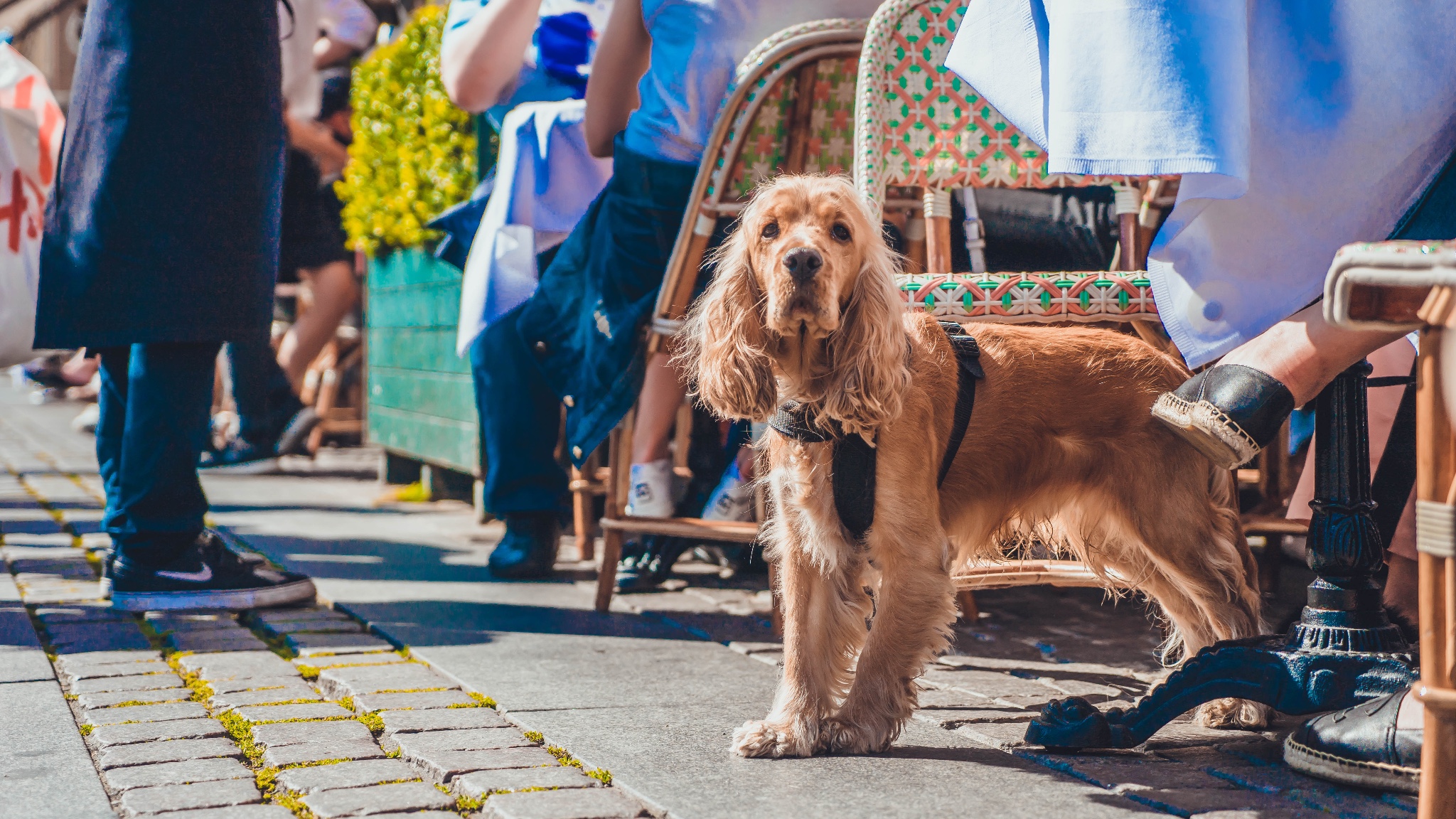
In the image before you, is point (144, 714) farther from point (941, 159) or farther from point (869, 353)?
point (941, 159)

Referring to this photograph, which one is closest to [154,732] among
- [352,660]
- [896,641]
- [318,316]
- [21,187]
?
[352,660]

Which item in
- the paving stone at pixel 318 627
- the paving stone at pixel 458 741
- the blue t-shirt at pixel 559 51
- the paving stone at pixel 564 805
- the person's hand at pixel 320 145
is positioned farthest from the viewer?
the person's hand at pixel 320 145

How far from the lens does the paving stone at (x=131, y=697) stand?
257 centimetres

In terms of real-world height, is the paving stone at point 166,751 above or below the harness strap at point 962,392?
below

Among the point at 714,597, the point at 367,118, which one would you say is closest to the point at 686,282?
the point at 714,597

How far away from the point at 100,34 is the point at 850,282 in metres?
2.26

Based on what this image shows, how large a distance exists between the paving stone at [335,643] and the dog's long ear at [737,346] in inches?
47.3

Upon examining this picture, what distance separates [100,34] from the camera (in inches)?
133

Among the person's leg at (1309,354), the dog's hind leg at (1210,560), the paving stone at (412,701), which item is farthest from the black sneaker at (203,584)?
the person's leg at (1309,354)

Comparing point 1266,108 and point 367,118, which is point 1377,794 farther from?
point 367,118

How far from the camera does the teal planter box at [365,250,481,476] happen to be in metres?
5.41

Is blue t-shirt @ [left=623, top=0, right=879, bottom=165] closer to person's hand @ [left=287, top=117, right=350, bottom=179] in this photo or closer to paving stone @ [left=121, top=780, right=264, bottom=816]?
paving stone @ [left=121, top=780, right=264, bottom=816]

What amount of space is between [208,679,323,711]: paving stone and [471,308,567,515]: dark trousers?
1.55 m

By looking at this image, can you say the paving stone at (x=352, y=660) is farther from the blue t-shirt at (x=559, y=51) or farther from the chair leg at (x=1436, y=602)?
the blue t-shirt at (x=559, y=51)
